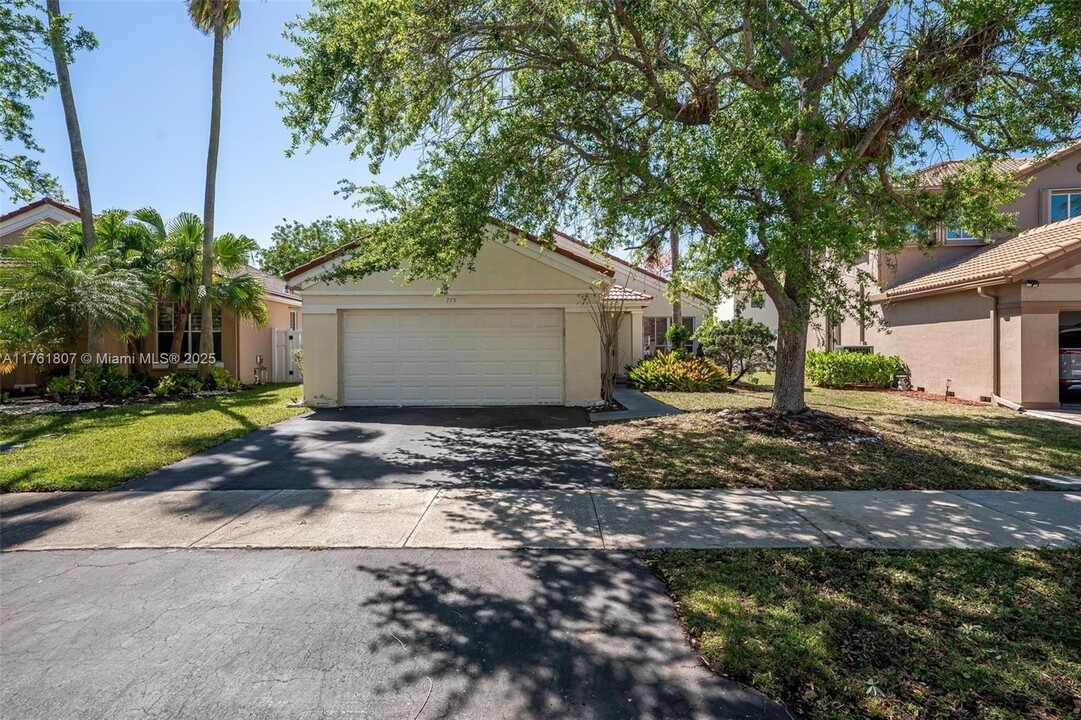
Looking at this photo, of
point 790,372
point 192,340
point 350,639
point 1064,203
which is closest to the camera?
point 350,639

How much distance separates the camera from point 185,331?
17.4m

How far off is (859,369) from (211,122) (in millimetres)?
20664

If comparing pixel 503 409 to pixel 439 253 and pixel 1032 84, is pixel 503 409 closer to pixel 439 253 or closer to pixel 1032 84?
pixel 439 253

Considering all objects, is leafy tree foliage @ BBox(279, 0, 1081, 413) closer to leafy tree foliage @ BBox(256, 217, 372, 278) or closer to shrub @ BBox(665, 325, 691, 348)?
shrub @ BBox(665, 325, 691, 348)

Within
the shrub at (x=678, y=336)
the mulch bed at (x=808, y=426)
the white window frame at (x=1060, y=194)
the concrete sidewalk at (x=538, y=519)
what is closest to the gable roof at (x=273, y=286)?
the shrub at (x=678, y=336)

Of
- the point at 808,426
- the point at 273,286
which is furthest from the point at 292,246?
the point at 808,426

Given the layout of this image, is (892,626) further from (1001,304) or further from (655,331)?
(655,331)

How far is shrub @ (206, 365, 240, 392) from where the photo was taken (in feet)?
51.9

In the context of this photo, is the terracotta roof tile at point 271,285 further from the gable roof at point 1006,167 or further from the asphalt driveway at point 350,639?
the gable roof at point 1006,167

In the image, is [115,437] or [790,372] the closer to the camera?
[115,437]

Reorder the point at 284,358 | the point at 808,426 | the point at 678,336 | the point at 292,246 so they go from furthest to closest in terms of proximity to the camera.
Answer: the point at 292,246
the point at 284,358
the point at 678,336
the point at 808,426

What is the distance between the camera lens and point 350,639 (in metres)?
3.26

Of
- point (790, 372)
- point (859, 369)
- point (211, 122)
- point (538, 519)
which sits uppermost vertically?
point (211, 122)

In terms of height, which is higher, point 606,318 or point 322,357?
point 606,318
